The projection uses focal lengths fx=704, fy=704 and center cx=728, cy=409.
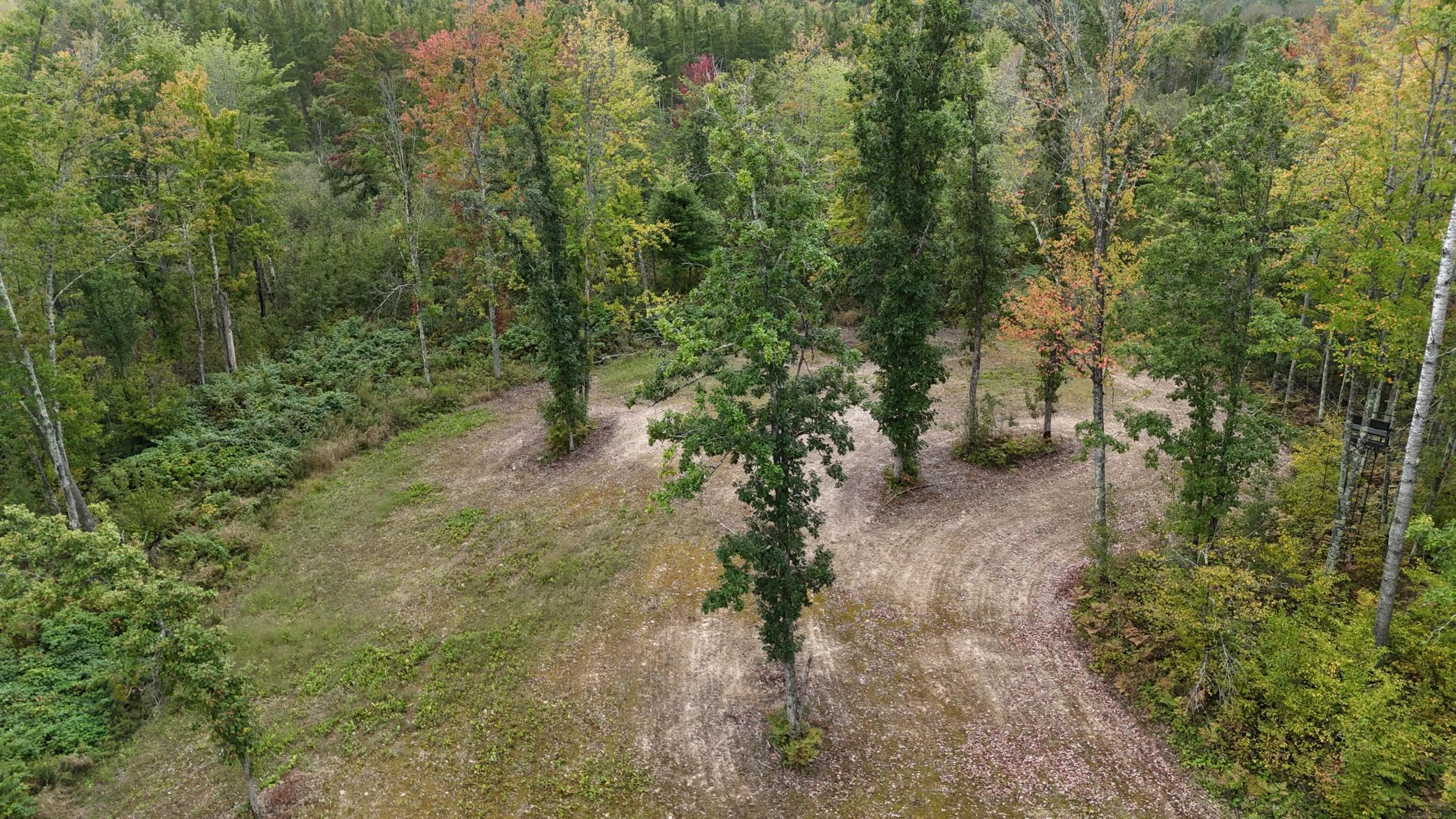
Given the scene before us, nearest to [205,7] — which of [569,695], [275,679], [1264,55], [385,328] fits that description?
[385,328]

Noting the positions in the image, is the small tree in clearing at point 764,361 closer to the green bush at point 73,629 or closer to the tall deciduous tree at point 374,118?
the green bush at point 73,629

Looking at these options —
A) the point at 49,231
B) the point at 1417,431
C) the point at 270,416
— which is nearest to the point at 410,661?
the point at 270,416

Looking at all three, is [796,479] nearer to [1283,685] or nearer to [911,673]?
[911,673]

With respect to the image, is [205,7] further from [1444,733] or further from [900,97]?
[1444,733]

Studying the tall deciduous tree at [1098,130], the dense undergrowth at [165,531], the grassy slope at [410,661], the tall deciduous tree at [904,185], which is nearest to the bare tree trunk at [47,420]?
the dense undergrowth at [165,531]

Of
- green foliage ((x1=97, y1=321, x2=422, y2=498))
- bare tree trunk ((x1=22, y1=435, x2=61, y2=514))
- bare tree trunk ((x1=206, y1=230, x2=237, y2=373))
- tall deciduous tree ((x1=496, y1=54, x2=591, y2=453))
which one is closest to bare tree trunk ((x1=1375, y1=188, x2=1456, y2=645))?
tall deciduous tree ((x1=496, y1=54, x2=591, y2=453))

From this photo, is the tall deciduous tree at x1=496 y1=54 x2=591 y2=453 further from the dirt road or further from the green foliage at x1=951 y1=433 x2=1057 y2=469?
the green foliage at x1=951 y1=433 x2=1057 y2=469
